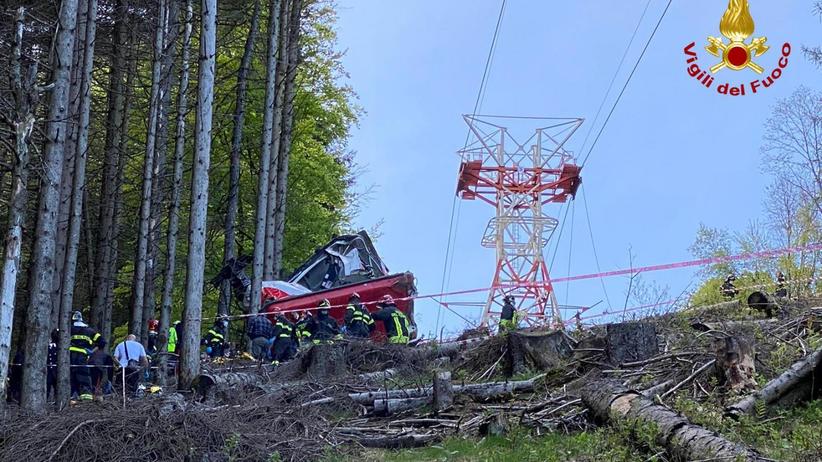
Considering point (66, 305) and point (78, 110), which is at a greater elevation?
point (78, 110)

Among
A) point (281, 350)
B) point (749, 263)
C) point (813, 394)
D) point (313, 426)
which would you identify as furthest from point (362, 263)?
point (813, 394)

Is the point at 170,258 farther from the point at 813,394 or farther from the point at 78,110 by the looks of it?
the point at 813,394

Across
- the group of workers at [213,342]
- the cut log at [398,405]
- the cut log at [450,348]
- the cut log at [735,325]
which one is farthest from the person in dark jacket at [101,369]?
the cut log at [735,325]

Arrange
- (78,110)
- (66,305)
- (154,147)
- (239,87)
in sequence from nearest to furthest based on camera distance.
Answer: (66,305), (78,110), (154,147), (239,87)

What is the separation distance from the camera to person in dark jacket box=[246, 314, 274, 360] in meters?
20.2

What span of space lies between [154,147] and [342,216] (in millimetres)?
12328

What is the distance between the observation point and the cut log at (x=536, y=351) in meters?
12.8

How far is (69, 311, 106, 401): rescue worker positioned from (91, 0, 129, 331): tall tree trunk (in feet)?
19.5

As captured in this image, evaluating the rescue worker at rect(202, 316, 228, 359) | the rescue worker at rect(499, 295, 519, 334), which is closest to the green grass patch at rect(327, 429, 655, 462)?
the rescue worker at rect(499, 295, 519, 334)

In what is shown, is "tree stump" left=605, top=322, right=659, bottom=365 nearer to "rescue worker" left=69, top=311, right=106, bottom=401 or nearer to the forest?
the forest

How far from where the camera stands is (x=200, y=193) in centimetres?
1652

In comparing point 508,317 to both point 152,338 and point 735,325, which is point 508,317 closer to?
point 735,325

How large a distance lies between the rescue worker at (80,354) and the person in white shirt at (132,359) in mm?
416

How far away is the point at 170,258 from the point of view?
73.7ft
